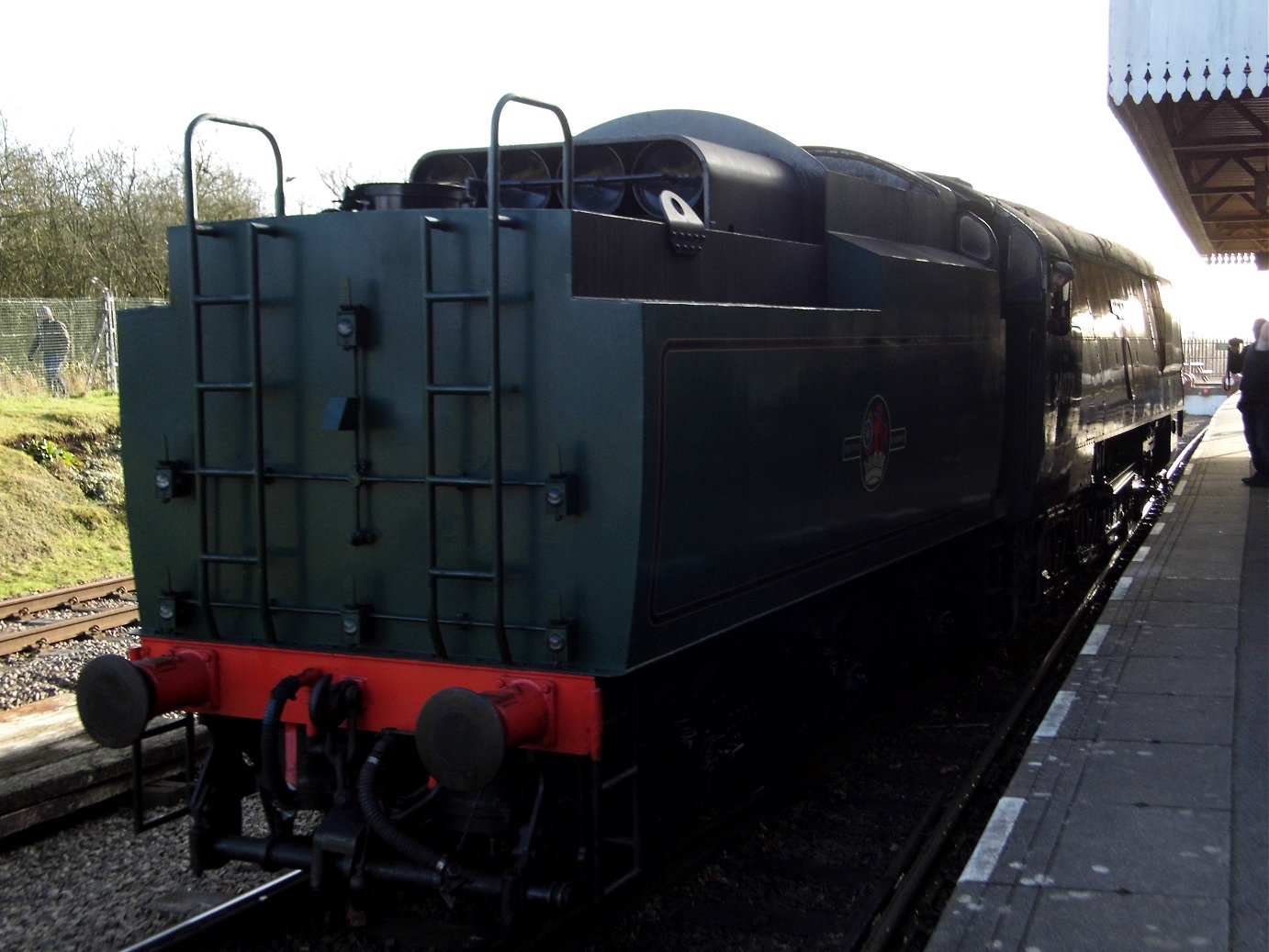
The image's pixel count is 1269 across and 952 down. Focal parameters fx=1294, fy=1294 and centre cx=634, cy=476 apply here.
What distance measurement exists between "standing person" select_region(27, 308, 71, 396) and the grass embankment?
87.9 inches

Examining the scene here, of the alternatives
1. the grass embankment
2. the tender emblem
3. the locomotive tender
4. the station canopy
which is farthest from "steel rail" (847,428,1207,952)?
the grass embankment

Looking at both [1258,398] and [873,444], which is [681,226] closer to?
[873,444]

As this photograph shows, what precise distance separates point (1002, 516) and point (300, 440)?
16.4 ft

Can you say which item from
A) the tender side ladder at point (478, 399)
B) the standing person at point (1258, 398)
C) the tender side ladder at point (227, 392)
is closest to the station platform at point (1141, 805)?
the tender side ladder at point (478, 399)

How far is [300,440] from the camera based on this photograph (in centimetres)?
444

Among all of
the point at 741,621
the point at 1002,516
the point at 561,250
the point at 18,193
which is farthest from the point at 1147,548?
the point at 18,193

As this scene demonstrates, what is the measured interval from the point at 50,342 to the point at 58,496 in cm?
598

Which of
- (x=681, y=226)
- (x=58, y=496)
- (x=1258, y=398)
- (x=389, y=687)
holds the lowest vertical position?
(x=58, y=496)

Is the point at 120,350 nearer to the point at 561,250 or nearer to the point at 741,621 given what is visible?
the point at 561,250

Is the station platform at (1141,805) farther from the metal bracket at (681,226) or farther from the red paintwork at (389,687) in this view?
the metal bracket at (681,226)

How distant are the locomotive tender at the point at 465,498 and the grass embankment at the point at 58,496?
756 centimetres

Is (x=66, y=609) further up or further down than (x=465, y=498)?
further down

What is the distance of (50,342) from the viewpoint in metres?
18.6

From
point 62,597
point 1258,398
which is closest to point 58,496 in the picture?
point 62,597
